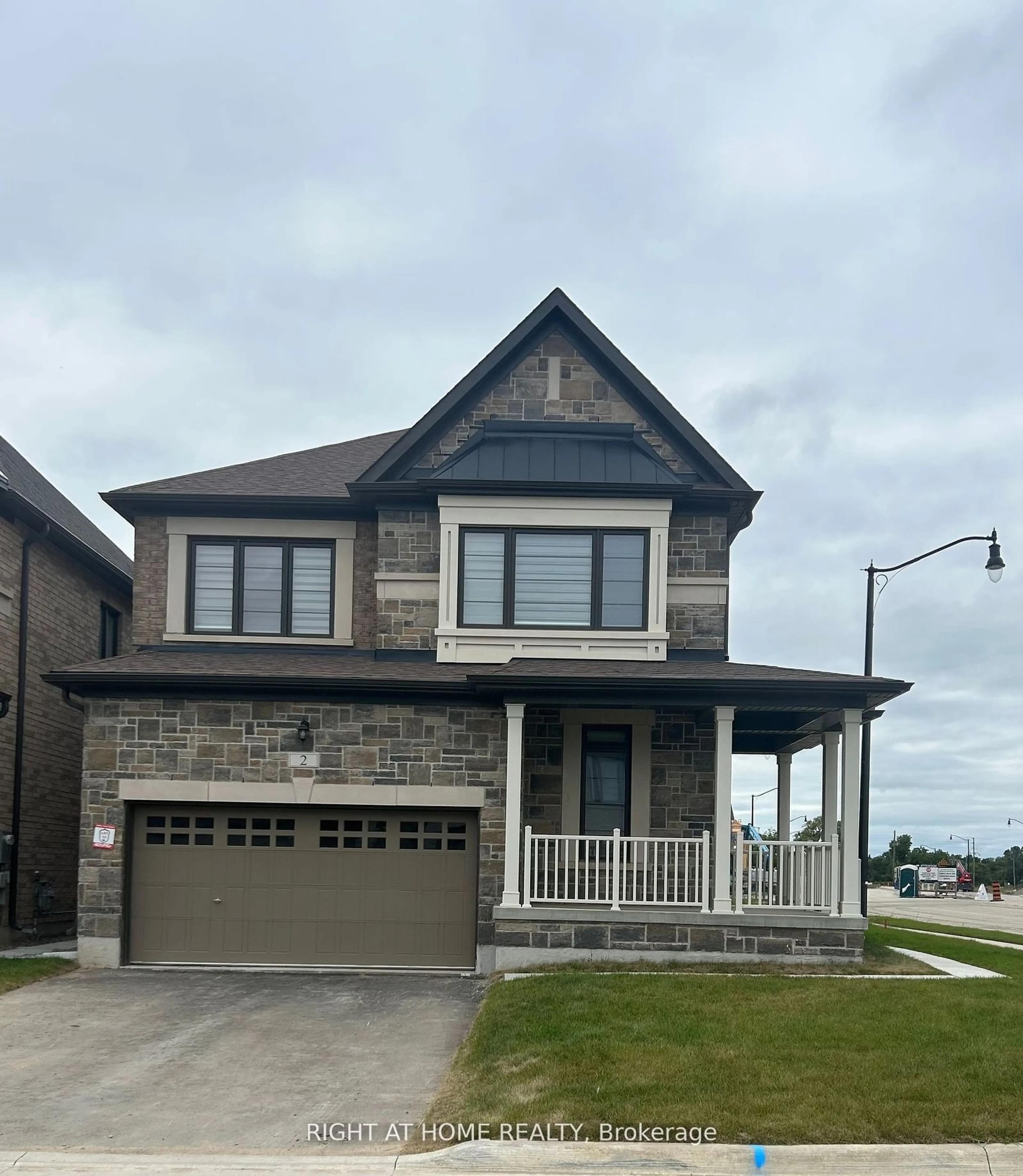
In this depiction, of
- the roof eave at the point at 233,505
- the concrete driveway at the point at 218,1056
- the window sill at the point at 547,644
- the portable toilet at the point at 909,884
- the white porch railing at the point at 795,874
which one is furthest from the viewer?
the portable toilet at the point at 909,884

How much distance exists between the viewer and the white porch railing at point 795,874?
623 inches

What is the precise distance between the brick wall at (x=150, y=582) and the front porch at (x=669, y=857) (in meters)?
5.94

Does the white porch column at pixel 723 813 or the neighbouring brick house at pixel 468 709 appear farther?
the neighbouring brick house at pixel 468 709

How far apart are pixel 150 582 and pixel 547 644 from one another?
6.25 m

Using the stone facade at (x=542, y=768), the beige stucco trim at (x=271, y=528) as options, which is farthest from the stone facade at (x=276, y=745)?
the beige stucco trim at (x=271, y=528)

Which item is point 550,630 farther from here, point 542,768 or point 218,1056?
point 218,1056

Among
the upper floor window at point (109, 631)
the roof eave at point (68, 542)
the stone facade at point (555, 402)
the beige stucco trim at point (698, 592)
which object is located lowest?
the upper floor window at point (109, 631)

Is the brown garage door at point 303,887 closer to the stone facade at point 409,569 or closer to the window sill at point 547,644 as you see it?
the window sill at point 547,644

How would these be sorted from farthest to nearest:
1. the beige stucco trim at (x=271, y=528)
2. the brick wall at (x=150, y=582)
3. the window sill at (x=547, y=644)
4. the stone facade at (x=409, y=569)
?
the beige stucco trim at (x=271, y=528)
the brick wall at (x=150, y=582)
the stone facade at (x=409, y=569)
the window sill at (x=547, y=644)

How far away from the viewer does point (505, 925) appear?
1555 cm

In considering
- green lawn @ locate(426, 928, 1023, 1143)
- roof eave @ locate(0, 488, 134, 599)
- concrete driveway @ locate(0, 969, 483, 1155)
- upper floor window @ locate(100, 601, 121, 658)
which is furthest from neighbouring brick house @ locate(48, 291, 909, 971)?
upper floor window @ locate(100, 601, 121, 658)

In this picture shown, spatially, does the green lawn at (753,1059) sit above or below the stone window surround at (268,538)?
below

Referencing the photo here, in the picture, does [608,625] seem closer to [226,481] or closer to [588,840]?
[588,840]

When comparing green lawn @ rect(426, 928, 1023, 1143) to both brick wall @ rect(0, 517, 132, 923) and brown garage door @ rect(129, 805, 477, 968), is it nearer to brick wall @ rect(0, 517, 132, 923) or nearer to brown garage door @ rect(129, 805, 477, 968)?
brown garage door @ rect(129, 805, 477, 968)
